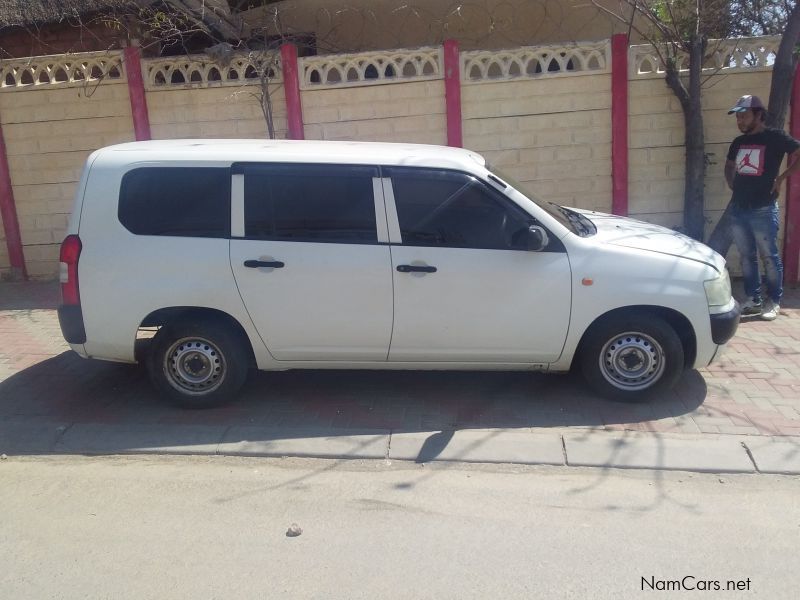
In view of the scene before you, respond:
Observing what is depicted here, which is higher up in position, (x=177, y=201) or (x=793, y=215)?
(x=177, y=201)

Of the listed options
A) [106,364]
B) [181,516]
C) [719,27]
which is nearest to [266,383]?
[106,364]

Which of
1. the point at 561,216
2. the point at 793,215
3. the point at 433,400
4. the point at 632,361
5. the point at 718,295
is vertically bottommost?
the point at 433,400

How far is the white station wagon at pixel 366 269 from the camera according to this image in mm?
Result: 5055

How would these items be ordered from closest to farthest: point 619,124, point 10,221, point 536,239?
point 536,239 → point 619,124 → point 10,221

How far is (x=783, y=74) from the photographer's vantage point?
7.52 meters

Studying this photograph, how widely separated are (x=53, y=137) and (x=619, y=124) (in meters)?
6.60

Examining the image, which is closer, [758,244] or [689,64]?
[758,244]

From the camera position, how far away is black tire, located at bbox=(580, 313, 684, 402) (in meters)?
5.14

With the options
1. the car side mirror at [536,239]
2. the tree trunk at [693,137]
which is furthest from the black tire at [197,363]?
the tree trunk at [693,137]

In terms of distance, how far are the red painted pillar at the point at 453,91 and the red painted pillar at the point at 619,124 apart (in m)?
1.69

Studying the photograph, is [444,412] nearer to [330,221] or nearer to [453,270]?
[453,270]

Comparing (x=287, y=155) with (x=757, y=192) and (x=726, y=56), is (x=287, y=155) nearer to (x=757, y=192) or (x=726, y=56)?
(x=757, y=192)

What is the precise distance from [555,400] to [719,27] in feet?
19.0

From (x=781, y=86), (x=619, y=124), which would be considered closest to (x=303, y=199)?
(x=619, y=124)
